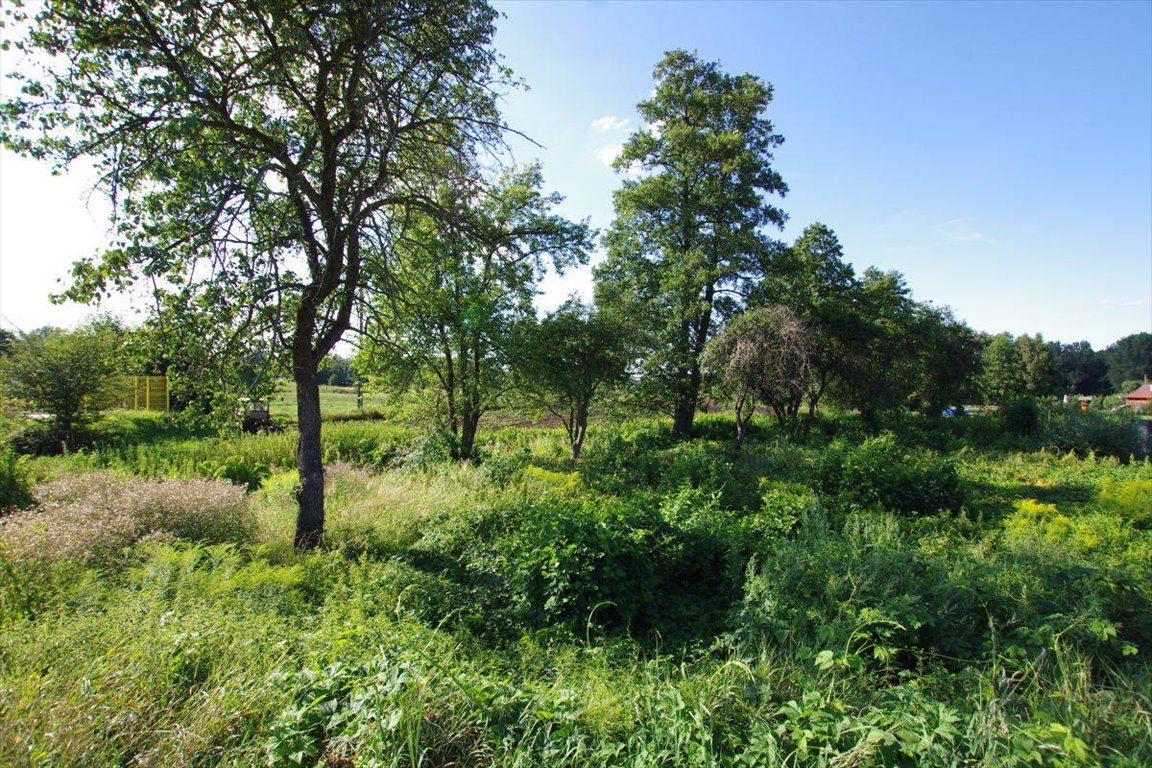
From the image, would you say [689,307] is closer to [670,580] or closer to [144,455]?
[670,580]

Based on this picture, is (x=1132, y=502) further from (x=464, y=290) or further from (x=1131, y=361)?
(x=1131, y=361)

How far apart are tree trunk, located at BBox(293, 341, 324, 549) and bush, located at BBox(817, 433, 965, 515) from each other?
8106mm

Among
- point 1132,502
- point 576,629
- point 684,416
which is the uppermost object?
point 684,416

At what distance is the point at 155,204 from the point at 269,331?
1733 millimetres

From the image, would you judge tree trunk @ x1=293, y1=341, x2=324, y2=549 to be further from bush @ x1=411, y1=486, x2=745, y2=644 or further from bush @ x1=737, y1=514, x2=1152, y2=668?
bush @ x1=737, y1=514, x2=1152, y2=668

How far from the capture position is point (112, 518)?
6.06 m

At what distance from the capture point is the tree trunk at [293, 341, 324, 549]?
6.75 m

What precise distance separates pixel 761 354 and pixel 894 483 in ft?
17.8

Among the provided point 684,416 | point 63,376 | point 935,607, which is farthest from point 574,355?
point 63,376

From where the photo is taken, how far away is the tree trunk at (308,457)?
675cm

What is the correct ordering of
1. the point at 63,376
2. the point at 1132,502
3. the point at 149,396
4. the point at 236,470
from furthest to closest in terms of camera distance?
1. the point at 149,396
2. the point at 63,376
3. the point at 236,470
4. the point at 1132,502

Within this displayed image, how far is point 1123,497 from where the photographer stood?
8.35 meters

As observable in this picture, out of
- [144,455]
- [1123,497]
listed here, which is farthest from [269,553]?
[1123,497]

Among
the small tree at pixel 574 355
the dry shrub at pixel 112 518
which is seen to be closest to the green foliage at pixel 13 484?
the dry shrub at pixel 112 518
